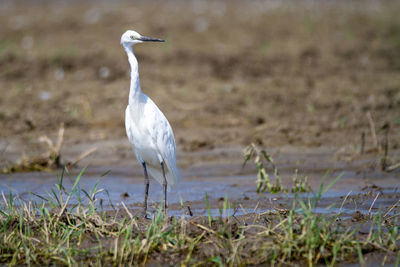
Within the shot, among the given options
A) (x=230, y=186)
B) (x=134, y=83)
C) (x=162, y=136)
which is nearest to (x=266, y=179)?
(x=230, y=186)

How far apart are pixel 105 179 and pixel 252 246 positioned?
3426mm

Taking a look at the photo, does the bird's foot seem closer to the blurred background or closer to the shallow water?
the shallow water

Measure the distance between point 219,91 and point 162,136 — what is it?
477 centimetres

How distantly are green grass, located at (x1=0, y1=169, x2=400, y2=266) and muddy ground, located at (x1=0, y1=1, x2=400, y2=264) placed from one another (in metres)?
0.82

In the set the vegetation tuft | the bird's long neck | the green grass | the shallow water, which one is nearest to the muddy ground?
the shallow water

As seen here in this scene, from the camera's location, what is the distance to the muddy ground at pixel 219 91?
755 cm

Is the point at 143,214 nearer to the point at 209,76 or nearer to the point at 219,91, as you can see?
the point at 219,91

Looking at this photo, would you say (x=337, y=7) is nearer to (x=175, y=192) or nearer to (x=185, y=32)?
(x=185, y=32)

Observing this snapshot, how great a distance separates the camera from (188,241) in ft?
14.9

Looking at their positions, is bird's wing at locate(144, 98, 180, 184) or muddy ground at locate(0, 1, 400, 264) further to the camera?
muddy ground at locate(0, 1, 400, 264)

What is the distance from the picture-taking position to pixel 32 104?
10.5m

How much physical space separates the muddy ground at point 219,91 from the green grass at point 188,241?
0.82 m

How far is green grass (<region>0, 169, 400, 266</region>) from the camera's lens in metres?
4.39

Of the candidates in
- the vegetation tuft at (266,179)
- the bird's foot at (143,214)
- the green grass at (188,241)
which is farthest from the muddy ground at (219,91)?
the green grass at (188,241)
